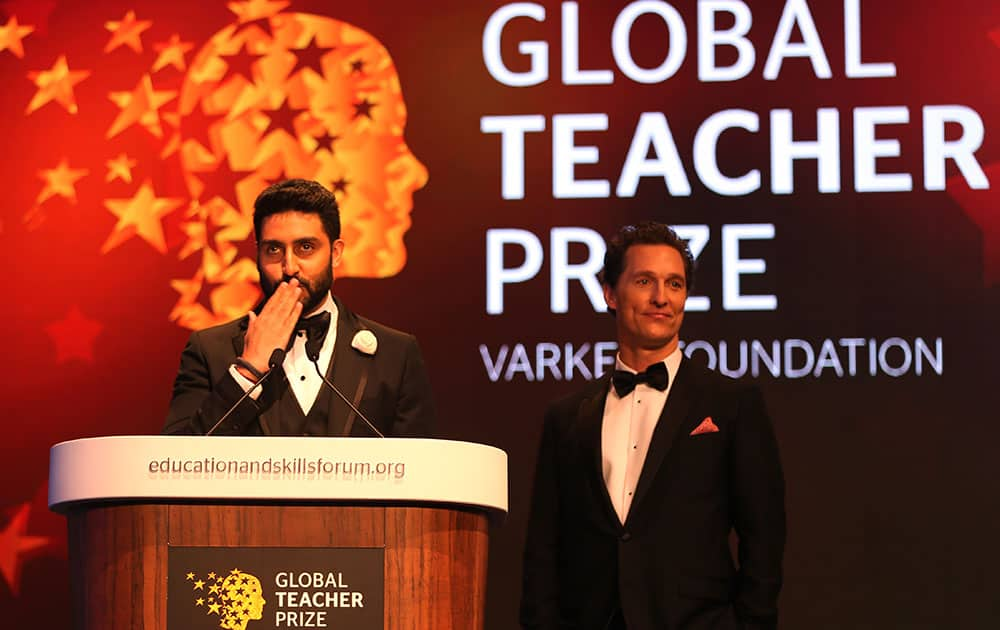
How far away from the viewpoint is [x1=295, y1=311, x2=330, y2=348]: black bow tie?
10.6 ft

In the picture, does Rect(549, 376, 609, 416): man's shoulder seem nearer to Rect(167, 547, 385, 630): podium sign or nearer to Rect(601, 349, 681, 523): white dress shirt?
Rect(601, 349, 681, 523): white dress shirt

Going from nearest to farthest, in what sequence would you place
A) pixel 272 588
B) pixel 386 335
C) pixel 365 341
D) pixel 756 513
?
pixel 272 588 → pixel 365 341 → pixel 756 513 → pixel 386 335

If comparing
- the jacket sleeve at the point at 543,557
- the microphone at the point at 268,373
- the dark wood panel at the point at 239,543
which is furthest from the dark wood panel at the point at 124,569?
the jacket sleeve at the point at 543,557

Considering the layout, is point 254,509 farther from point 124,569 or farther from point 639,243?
point 639,243

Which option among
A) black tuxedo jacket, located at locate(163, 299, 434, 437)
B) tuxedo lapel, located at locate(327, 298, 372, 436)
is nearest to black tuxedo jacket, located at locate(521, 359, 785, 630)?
black tuxedo jacket, located at locate(163, 299, 434, 437)

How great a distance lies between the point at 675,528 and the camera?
322 cm

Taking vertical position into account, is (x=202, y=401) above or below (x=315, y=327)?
below

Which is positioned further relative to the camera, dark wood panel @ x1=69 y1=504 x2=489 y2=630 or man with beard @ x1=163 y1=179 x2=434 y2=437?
man with beard @ x1=163 y1=179 x2=434 y2=437

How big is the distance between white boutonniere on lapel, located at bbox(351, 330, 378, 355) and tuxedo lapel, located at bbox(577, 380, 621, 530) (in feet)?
1.87

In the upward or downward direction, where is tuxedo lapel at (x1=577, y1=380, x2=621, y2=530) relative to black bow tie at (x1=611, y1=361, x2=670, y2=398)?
downward

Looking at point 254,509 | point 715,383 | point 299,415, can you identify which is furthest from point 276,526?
point 715,383

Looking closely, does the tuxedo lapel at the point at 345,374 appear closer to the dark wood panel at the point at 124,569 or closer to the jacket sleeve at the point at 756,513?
the dark wood panel at the point at 124,569

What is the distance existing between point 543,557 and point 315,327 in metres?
0.75

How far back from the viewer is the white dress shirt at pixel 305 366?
10.4ft
